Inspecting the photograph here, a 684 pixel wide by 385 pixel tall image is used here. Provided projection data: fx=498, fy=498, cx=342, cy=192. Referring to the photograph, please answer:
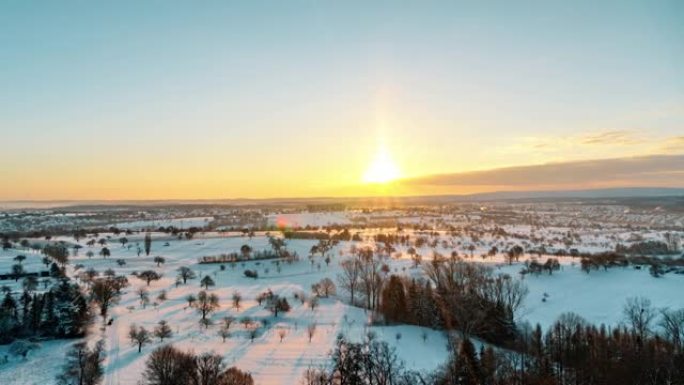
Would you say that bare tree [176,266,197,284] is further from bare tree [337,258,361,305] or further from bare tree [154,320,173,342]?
bare tree [154,320,173,342]

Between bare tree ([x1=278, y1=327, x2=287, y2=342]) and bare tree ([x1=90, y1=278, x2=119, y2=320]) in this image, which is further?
bare tree ([x1=90, y1=278, x2=119, y2=320])

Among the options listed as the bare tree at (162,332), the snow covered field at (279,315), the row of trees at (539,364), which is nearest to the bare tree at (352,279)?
the snow covered field at (279,315)

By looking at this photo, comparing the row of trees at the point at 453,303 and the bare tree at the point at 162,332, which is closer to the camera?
the bare tree at the point at 162,332

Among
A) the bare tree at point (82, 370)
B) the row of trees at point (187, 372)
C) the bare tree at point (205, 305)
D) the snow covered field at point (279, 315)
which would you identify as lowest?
the snow covered field at point (279, 315)

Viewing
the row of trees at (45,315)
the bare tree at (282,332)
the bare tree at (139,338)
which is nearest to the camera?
the bare tree at (139,338)

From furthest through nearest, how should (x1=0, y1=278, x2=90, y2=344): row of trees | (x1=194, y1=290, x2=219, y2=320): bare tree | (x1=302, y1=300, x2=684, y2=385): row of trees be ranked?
(x1=194, y1=290, x2=219, y2=320): bare tree → (x1=0, y1=278, x2=90, y2=344): row of trees → (x1=302, y1=300, x2=684, y2=385): row of trees

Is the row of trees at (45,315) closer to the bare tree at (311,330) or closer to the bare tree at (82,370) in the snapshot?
the bare tree at (82,370)

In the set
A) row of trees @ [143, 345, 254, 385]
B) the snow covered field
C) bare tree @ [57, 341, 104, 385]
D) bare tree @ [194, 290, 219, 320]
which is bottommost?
the snow covered field

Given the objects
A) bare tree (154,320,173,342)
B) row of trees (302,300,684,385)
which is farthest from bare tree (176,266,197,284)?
row of trees (302,300,684,385)

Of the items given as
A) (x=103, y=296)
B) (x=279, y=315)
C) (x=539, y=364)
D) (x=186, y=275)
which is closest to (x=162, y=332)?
(x=279, y=315)

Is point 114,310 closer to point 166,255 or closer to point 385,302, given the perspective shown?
point 385,302
